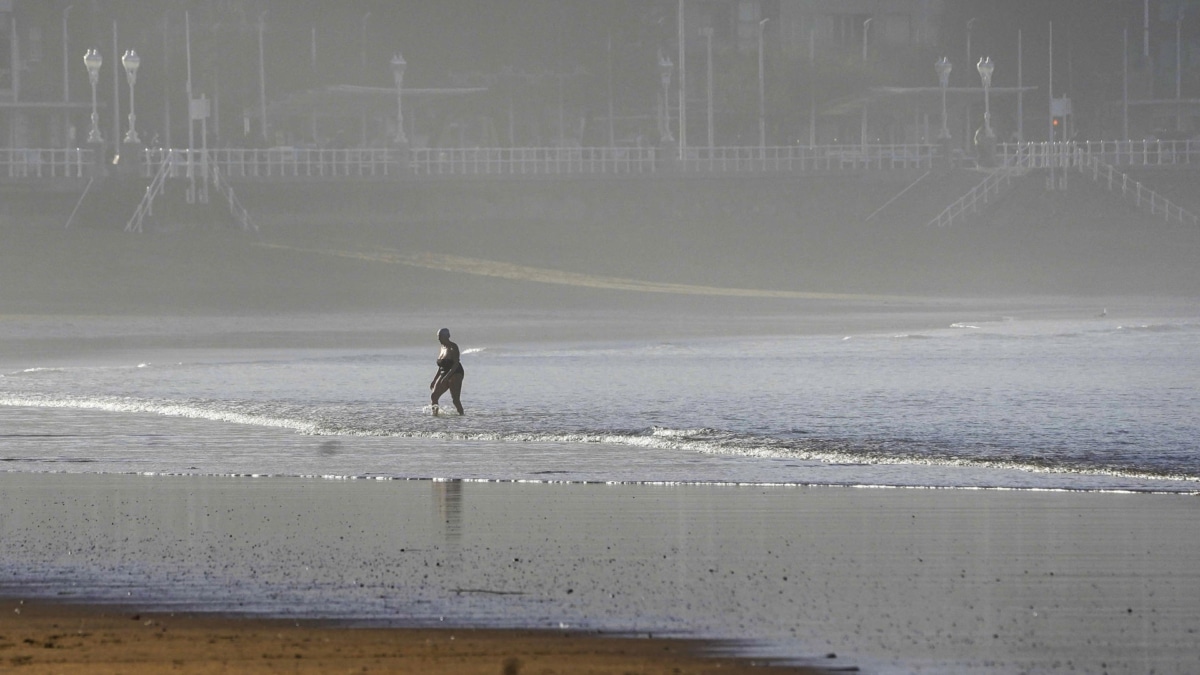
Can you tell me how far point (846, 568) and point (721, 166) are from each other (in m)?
57.0

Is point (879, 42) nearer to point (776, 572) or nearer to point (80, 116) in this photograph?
point (80, 116)

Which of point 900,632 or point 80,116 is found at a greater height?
point 80,116

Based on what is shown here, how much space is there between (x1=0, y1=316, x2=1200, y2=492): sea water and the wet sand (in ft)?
4.69

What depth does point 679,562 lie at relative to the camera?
1084 cm

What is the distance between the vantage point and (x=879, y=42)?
295ft

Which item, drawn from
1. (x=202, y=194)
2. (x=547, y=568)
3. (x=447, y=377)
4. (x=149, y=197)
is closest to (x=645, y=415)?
(x=447, y=377)

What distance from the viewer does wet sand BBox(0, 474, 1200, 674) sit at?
895cm

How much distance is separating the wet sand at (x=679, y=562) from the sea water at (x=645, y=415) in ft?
4.69

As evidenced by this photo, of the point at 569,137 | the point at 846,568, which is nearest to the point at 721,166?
the point at 569,137

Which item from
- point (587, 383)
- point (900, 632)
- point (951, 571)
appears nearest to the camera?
point (900, 632)

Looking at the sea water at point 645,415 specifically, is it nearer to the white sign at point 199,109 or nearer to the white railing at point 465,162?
the white sign at point 199,109

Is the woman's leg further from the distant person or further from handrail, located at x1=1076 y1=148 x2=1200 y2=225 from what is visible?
handrail, located at x1=1076 y1=148 x2=1200 y2=225

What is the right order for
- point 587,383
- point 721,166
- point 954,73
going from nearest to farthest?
point 587,383 → point 721,166 → point 954,73

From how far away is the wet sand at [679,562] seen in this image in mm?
8945
